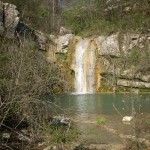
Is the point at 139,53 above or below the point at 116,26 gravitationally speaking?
below

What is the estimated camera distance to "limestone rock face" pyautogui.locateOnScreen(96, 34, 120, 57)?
79.9 ft

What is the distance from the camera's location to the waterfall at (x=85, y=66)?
23438 millimetres

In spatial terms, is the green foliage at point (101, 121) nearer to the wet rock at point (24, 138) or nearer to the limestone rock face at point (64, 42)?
the wet rock at point (24, 138)

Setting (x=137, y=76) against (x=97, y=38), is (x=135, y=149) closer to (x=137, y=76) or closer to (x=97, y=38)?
(x=137, y=76)

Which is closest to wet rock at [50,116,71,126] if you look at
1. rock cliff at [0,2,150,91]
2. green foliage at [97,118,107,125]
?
green foliage at [97,118,107,125]

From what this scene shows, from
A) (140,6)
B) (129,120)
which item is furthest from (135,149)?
(140,6)

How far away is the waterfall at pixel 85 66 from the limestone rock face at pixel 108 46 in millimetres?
548

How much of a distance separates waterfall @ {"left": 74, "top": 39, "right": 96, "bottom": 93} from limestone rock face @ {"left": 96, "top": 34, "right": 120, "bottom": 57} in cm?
55

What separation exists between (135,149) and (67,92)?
14467 millimetres

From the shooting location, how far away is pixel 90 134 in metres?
10.3

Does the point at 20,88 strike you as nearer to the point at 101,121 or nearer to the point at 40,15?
the point at 101,121

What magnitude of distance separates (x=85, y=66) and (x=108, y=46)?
2103 millimetres

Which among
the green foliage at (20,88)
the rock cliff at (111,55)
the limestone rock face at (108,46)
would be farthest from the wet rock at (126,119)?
the limestone rock face at (108,46)

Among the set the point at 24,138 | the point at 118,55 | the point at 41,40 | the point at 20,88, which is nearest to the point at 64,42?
the point at 41,40
